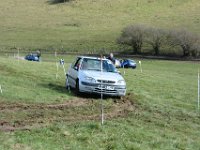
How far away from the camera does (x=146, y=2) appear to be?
131 m

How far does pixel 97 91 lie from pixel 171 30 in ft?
237

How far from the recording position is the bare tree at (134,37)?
293 feet

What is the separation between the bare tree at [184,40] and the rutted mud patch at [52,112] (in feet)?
210

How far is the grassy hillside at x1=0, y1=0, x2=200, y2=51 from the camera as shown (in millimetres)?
99713

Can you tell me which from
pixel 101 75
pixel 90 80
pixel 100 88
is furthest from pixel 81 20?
pixel 100 88

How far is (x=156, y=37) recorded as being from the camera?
3548 inches

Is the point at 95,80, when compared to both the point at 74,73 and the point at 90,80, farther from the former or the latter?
the point at 74,73

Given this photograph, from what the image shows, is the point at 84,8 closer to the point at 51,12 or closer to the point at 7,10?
the point at 51,12

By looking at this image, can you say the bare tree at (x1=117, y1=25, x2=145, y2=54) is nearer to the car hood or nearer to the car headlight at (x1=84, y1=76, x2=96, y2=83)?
the car hood

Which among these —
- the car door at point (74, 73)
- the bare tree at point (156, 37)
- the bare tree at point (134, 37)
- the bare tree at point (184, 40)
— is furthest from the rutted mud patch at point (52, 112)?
the bare tree at point (156, 37)

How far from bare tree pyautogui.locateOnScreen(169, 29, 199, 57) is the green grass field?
59.5 meters

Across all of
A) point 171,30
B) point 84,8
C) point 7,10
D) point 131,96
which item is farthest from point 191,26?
point 131,96

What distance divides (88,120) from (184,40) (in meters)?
71.4

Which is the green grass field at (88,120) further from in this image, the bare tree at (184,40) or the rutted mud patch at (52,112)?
the bare tree at (184,40)
